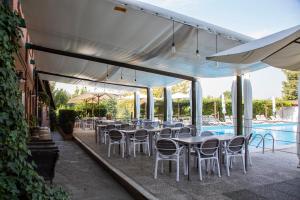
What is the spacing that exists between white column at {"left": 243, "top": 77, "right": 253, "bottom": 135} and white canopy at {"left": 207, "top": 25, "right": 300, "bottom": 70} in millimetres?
4154

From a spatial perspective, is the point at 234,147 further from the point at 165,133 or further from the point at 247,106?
the point at 247,106

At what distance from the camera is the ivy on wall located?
2.06m

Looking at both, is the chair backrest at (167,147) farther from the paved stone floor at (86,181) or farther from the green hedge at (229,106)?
the green hedge at (229,106)

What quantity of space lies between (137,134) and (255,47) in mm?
4817

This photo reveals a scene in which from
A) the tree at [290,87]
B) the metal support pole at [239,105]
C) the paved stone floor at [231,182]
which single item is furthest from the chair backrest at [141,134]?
the tree at [290,87]

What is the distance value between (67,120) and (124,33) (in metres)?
8.71

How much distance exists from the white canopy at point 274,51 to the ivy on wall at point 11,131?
8.41ft

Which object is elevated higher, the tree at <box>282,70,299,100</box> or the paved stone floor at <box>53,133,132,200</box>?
the tree at <box>282,70,299,100</box>

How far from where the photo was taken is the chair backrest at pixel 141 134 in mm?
7573

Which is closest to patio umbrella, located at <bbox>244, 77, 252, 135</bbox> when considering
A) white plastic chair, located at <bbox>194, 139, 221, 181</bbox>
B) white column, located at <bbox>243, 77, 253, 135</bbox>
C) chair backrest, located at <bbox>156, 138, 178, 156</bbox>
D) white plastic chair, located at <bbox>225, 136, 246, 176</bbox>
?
white column, located at <bbox>243, 77, 253, 135</bbox>

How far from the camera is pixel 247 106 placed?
27.5 feet

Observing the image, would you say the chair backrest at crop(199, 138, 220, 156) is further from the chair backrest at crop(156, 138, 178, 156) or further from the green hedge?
the green hedge

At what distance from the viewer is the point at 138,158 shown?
7332 millimetres

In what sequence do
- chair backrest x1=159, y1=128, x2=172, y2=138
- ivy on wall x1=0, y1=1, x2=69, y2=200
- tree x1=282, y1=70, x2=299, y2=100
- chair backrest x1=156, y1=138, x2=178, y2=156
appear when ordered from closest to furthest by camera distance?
ivy on wall x1=0, y1=1, x2=69, y2=200 < chair backrest x1=156, y1=138, x2=178, y2=156 < chair backrest x1=159, y1=128, x2=172, y2=138 < tree x1=282, y1=70, x2=299, y2=100
